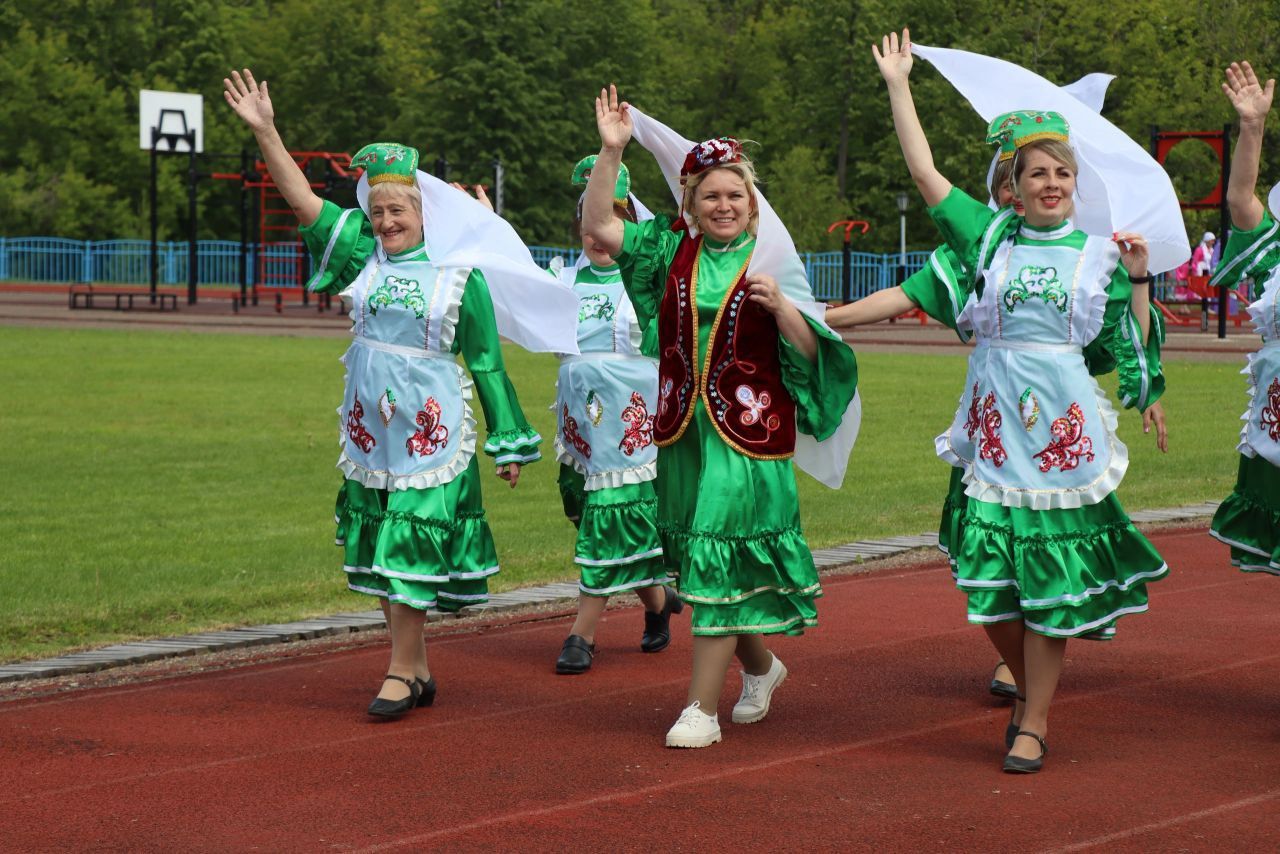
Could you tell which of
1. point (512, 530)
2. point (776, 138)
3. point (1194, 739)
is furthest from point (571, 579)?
point (776, 138)

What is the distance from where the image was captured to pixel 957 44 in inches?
2140

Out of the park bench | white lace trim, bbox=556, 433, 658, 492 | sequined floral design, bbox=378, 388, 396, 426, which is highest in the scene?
sequined floral design, bbox=378, 388, 396, 426

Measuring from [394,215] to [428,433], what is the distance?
77 centimetres

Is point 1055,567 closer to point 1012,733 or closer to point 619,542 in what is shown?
point 1012,733

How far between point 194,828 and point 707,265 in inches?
93.1

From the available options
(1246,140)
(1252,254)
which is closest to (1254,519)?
(1252,254)

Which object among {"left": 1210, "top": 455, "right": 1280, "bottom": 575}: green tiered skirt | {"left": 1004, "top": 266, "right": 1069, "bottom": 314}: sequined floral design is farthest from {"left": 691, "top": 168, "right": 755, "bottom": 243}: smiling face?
{"left": 1210, "top": 455, "right": 1280, "bottom": 575}: green tiered skirt

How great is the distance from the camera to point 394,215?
655cm

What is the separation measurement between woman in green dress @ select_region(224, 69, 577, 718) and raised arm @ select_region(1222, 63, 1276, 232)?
254 centimetres

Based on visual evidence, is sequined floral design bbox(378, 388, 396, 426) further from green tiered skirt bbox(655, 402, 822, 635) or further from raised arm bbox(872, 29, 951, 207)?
raised arm bbox(872, 29, 951, 207)

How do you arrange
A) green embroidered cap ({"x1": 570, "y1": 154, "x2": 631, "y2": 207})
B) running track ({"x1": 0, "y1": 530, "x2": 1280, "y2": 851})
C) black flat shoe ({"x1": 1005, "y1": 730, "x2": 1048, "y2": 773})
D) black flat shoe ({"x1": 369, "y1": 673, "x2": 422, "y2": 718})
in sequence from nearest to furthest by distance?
running track ({"x1": 0, "y1": 530, "x2": 1280, "y2": 851}) < black flat shoe ({"x1": 1005, "y1": 730, "x2": 1048, "y2": 773}) < black flat shoe ({"x1": 369, "y1": 673, "x2": 422, "y2": 718}) < green embroidered cap ({"x1": 570, "y1": 154, "x2": 631, "y2": 207})

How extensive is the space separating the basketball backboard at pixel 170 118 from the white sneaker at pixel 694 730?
138 feet

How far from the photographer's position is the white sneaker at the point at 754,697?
6180mm

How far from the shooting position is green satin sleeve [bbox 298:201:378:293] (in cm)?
663
